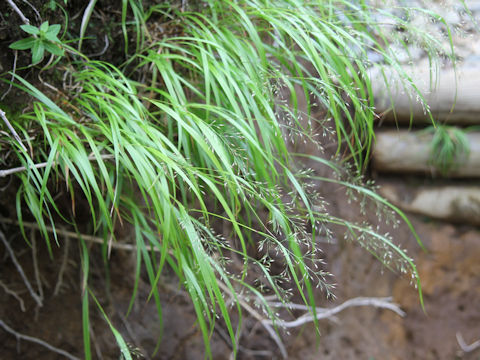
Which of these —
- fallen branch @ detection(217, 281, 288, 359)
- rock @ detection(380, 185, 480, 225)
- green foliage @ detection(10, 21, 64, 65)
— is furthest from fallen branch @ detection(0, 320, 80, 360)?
rock @ detection(380, 185, 480, 225)

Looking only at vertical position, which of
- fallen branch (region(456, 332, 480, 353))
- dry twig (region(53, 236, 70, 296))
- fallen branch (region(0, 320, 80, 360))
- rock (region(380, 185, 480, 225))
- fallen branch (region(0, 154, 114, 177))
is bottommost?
fallen branch (region(456, 332, 480, 353))

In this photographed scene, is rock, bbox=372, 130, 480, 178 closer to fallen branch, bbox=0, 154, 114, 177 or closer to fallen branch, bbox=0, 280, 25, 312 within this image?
fallen branch, bbox=0, 154, 114, 177

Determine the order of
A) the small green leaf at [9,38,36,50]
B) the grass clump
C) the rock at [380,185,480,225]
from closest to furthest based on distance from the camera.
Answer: the grass clump → the small green leaf at [9,38,36,50] → the rock at [380,185,480,225]

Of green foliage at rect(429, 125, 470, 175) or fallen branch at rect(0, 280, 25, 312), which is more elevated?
green foliage at rect(429, 125, 470, 175)

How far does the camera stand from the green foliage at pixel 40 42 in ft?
3.01

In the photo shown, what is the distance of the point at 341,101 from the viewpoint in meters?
1.00

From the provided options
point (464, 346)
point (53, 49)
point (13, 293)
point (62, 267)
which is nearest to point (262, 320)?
point (62, 267)

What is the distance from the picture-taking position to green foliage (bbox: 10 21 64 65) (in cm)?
92

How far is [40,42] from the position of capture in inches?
36.7

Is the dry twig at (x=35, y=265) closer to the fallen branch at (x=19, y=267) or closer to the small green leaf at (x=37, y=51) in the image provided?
the fallen branch at (x=19, y=267)

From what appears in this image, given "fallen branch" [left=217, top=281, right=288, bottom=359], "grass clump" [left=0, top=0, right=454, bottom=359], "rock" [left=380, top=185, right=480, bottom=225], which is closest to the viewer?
"grass clump" [left=0, top=0, right=454, bottom=359]

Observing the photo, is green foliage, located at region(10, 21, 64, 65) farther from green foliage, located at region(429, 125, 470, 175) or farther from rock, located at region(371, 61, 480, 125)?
green foliage, located at region(429, 125, 470, 175)

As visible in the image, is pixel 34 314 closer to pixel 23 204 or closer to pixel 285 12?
pixel 23 204

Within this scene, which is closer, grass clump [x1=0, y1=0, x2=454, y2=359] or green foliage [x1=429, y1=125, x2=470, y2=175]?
grass clump [x1=0, y1=0, x2=454, y2=359]
